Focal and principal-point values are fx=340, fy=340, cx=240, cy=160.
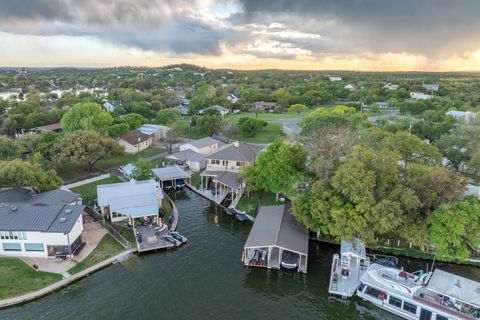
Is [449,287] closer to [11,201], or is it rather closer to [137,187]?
[137,187]

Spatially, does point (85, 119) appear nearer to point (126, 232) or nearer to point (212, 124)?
point (212, 124)

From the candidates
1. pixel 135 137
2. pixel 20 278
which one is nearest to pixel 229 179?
pixel 20 278

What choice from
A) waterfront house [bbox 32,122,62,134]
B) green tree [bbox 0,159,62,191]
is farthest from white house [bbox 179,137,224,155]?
waterfront house [bbox 32,122,62,134]

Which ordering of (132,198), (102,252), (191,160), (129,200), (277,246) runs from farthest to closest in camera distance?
(191,160) → (132,198) → (129,200) → (102,252) → (277,246)

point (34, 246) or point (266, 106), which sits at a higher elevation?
point (266, 106)

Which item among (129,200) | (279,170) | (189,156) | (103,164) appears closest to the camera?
(129,200)

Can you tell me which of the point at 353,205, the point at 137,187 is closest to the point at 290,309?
the point at 353,205
